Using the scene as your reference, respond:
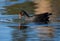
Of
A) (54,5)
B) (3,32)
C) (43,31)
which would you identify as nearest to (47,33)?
(43,31)

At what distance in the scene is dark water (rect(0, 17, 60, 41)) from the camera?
16.2 feet

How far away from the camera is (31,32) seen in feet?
17.5

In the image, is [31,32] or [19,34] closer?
[19,34]

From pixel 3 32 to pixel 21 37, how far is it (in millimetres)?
574

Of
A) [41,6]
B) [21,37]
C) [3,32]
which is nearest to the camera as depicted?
[21,37]

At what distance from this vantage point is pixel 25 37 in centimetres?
502

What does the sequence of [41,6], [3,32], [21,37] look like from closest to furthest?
[21,37] → [3,32] → [41,6]

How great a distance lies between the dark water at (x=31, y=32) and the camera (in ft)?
16.2

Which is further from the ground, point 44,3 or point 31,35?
point 44,3

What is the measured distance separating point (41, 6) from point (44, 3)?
0.08m

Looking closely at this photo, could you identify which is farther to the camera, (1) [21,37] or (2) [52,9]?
(2) [52,9]

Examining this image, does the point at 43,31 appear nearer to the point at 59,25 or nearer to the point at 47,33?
the point at 47,33

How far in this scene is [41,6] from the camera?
5.90 metres

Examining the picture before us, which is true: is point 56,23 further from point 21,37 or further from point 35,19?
point 21,37
